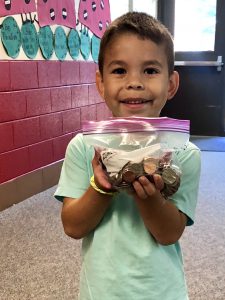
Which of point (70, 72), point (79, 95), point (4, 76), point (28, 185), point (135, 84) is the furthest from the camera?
point (79, 95)

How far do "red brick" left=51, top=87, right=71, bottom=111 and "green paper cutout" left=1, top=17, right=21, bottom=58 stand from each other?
389 mm

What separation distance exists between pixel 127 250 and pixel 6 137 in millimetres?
1601

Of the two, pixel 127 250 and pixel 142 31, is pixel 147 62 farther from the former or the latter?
pixel 127 250

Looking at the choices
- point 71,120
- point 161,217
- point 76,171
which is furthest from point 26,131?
point 161,217

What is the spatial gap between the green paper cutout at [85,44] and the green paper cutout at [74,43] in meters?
0.05

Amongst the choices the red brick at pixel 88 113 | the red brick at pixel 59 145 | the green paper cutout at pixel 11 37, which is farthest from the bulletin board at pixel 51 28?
the red brick at pixel 59 145

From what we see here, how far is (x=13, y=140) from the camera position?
2191mm

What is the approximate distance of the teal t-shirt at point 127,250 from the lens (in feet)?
2.11

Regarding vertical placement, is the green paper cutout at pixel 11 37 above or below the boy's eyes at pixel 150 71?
above

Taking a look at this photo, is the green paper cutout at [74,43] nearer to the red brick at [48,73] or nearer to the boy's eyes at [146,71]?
the red brick at [48,73]

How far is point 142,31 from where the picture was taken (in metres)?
0.65

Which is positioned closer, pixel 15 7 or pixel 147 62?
pixel 147 62

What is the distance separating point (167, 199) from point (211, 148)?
10.7 ft

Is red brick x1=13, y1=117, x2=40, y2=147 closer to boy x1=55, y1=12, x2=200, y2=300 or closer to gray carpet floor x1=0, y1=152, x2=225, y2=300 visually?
gray carpet floor x1=0, y1=152, x2=225, y2=300
